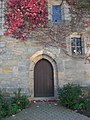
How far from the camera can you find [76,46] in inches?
431

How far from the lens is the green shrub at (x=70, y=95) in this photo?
29.1 feet

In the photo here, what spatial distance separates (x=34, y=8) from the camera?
10508mm

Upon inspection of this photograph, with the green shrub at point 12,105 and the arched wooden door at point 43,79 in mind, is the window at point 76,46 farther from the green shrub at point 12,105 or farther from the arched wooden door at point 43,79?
the green shrub at point 12,105

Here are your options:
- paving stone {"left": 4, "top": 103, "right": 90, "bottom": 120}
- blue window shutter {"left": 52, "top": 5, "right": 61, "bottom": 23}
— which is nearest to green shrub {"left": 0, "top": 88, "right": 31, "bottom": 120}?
paving stone {"left": 4, "top": 103, "right": 90, "bottom": 120}

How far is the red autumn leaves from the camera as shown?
34.1 ft

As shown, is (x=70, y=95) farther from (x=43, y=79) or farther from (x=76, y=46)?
(x=76, y=46)

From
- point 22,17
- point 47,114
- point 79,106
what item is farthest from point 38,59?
point 47,114

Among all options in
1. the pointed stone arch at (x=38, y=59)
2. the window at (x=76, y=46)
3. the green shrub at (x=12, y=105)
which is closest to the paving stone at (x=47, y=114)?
the green shrub at (x=12, y=105)

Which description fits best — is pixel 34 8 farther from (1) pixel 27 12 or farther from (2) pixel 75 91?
(2) pixel 75 91

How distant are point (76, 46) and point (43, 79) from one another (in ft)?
7.38

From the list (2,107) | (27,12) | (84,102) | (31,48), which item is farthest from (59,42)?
(2,107)

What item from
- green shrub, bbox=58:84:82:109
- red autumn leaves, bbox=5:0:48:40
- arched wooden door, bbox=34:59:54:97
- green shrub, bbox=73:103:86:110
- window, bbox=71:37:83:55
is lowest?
green shrub, bbox=73:103:86:110

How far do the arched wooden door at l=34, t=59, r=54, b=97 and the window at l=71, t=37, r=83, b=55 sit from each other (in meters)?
1.37

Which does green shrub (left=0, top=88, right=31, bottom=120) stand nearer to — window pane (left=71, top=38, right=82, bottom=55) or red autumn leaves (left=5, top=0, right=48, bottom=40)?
red autumn leaves (left=5, top=0, right=48, bottom=40)
